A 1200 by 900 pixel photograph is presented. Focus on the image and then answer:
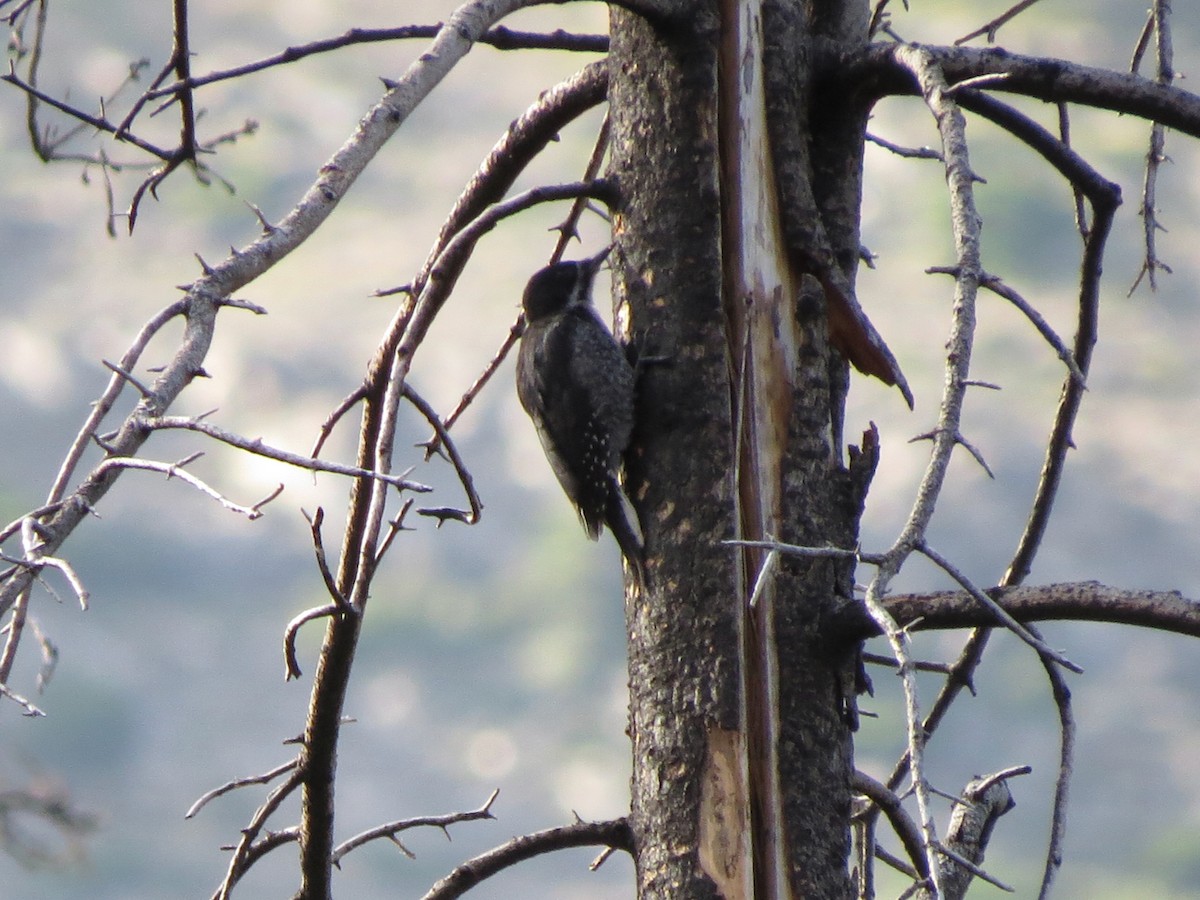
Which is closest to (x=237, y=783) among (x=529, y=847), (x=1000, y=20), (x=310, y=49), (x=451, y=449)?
(x=529, y=847)

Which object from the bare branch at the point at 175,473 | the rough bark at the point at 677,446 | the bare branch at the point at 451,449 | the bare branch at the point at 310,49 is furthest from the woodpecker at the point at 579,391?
the bare branch at the point at 175,473

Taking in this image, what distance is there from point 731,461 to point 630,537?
22 centimetres

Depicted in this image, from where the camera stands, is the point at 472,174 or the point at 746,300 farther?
the point at 472,174

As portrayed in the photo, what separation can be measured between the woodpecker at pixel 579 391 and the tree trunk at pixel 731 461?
0.16 m

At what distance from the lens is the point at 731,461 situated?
7.21ft

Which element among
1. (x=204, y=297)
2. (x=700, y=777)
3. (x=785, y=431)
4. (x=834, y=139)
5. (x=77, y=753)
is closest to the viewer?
(x=204, y=297)

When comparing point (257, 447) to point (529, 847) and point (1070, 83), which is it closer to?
point (529, 847)

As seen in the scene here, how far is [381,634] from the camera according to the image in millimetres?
24250

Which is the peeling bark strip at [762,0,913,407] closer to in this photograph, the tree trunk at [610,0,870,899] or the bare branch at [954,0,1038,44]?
the tree trunk at [610,0,870,899]

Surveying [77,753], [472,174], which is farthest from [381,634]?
[472,174]

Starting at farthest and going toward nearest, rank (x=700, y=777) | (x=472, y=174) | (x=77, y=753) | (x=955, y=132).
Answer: (x=77, y=753) < (x=472, y=174) < (x=700, y=777) < (x=955, y=132)

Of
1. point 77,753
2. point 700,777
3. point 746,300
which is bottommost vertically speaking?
point 700,777

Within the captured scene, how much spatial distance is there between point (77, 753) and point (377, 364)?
74.6 ft

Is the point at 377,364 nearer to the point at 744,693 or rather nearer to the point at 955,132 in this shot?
the point at 744,693
